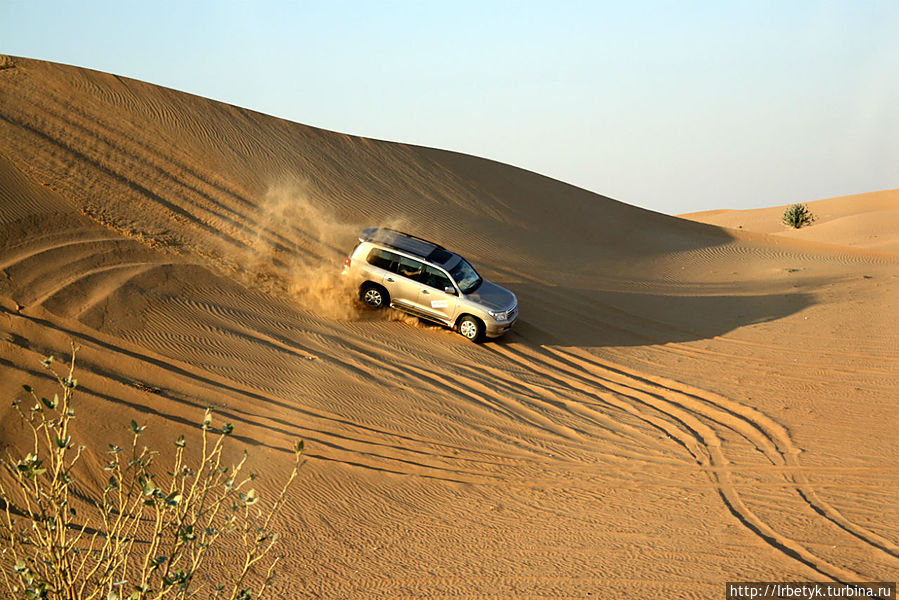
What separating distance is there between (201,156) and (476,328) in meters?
11.7

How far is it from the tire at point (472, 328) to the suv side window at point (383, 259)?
1.94m

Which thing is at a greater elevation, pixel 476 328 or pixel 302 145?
pixel 302 145

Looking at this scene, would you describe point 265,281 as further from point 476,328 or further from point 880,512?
point 880,512

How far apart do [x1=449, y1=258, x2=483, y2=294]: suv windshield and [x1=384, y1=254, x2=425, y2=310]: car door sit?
79 centimetres

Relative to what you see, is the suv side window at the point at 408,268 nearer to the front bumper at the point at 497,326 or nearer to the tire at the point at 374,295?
the tire at the point at 374,295

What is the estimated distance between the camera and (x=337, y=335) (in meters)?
15.3

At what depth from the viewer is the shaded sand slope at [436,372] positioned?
9414 mm

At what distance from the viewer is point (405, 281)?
1659 cm

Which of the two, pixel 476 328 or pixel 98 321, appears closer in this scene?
pixel 98 321

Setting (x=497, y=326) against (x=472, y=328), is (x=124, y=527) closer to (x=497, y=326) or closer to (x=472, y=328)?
(x=472, y=328)

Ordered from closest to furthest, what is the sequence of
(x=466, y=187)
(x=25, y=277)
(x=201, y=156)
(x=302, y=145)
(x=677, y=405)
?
(x=25, y=277) → (x=677, y=405) → (x=201, y=156) → (x=302, y=145) → (x=466, y=187)

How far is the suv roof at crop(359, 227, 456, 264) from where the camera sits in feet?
54.9

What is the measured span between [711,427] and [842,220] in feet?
127

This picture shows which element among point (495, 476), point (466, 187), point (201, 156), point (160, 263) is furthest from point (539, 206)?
point (495, 476)
